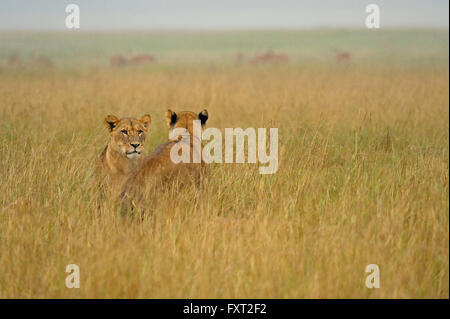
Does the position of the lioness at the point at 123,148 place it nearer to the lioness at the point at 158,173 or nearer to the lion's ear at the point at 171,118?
the lion's ear at the point at 171,118

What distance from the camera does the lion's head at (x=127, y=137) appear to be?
19.2ft

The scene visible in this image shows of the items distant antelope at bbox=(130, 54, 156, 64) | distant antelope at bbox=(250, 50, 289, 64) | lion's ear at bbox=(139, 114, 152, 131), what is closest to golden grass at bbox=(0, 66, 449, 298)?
lion's ear at bbox=(139, 114, 152, 131)

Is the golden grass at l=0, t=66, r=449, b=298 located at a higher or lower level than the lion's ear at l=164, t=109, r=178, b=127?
lower

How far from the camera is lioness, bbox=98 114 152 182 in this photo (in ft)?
19.2

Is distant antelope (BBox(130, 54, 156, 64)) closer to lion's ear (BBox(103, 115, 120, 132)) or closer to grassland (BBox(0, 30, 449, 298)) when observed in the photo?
grassland (BBox(0, 30, 449, 298))

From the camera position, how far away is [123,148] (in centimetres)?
586

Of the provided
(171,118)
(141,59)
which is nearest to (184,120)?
(171,118)

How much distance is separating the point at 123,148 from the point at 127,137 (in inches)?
4.5

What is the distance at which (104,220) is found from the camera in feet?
16.4

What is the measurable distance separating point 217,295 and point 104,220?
146cm

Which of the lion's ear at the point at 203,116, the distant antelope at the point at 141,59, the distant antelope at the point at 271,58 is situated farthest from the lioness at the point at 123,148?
the distant antelope at the point at 141,59

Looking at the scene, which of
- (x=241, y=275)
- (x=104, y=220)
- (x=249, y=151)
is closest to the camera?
(x=241, y=275)
